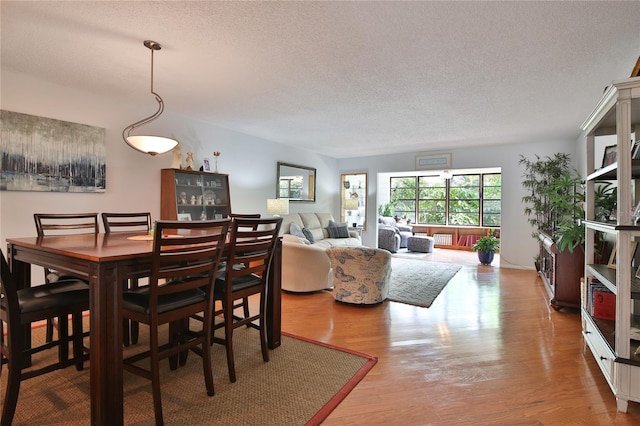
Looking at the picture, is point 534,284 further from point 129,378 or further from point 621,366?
point 129,378

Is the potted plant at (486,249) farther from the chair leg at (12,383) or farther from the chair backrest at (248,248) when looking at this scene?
the chair leg at (12,383)

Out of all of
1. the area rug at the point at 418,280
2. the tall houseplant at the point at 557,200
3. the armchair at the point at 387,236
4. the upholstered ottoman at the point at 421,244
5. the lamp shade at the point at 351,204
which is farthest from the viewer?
the upholstered ottoman at the point at 421,244

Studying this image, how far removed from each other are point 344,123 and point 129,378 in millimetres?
3866

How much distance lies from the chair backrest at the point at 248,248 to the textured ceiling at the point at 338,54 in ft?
4.39

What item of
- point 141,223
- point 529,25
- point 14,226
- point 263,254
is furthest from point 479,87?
point 14,226

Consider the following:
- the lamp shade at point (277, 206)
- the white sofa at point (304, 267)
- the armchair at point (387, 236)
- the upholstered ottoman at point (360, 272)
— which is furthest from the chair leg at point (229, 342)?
the armchair at point (387, 236)

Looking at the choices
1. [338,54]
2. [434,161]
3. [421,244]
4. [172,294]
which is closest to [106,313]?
[172,294]

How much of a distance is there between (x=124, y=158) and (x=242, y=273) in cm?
269

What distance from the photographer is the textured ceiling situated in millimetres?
2047

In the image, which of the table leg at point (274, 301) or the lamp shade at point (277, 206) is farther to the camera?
the lamp shade at point (277, 206)

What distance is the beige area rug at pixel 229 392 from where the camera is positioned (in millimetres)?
1771

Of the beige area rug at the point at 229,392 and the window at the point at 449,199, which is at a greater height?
the window at the point at 449,199

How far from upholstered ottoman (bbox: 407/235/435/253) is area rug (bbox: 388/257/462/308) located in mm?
1766

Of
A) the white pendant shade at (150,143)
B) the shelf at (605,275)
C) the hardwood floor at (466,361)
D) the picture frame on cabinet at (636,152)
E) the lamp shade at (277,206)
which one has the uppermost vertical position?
the white pendant shade at (150,143)
